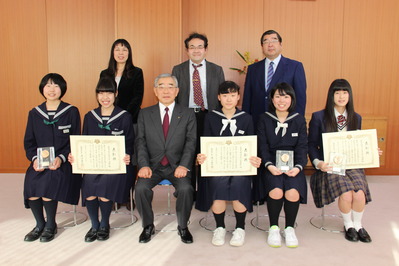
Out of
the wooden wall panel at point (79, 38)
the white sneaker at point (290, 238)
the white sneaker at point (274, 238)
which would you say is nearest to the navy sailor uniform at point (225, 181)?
the white sneaker at point (274, 238)

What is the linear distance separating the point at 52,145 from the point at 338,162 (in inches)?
94.3

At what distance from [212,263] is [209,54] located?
3.38 metres

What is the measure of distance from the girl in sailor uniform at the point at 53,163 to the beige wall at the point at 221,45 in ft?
6.50

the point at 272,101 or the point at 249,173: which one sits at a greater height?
the point at 272,101

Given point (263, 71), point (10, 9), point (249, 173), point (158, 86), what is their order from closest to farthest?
point (249, 173) → point (158, 86) → point (263, 71) → point (10, 9)

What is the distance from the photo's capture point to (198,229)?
3.07 metres

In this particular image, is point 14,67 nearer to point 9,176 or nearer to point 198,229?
point 9,176

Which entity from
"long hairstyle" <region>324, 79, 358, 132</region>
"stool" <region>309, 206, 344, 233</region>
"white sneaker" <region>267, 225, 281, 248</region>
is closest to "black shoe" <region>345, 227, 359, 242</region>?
"stool" <region>309, 206, 344, 233</region>

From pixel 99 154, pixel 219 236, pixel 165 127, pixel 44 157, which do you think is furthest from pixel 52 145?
pixel 219 236

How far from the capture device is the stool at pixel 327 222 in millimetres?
3076

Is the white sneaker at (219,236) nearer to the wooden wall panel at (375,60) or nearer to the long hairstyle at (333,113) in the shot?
the long hairstyle at (333,113)

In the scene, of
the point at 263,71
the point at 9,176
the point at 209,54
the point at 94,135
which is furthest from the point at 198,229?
the point at 9,176

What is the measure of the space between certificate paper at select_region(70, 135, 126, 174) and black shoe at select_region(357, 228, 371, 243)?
2011 mm

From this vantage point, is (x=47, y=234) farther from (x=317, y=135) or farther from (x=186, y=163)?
(x=317, y=135)
